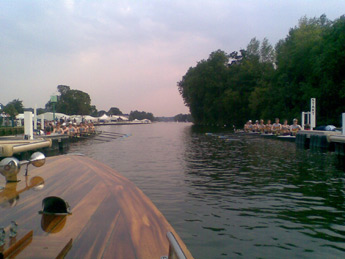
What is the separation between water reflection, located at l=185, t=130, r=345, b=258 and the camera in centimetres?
473

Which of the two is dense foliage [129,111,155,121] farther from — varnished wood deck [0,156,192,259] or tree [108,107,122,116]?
varnished wood deck [0,156,192,259]

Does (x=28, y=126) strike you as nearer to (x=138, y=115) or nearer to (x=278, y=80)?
(x=278, y=80)

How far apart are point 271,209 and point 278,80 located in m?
37.8

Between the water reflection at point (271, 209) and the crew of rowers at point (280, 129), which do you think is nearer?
the water reflection at point (271, 209)

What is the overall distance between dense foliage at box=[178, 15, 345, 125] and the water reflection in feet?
72.0

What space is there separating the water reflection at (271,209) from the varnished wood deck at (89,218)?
1.66 meters

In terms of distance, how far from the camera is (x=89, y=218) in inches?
131

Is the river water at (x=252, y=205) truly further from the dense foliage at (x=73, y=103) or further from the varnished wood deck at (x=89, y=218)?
the dense foliage at (x=73, y=103)

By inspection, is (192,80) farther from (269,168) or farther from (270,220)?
(270,220)

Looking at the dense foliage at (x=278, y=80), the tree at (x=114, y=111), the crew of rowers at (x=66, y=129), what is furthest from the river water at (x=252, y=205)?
the tree at (x=114, y=111)

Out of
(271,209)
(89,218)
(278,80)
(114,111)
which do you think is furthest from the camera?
(114,111)

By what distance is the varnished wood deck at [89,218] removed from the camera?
2555 mm

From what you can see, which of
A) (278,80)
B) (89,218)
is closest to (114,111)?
(278,80)

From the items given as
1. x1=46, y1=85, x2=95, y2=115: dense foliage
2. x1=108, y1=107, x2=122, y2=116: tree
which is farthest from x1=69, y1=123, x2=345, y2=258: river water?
x1=108, y1=107, x2=122, y2=116: tree
